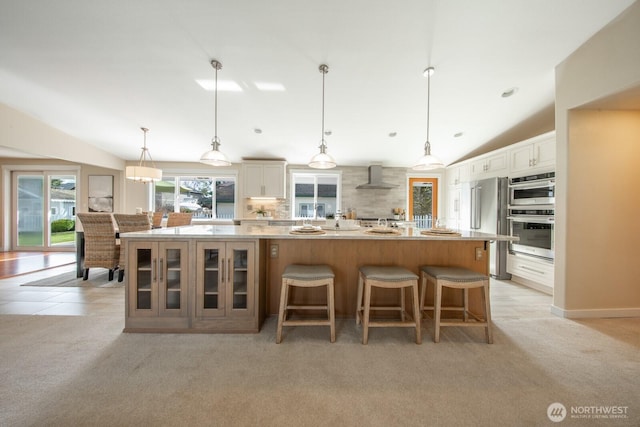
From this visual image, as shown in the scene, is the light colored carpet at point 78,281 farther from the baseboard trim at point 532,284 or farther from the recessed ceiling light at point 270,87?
the baseboard trim at point 532,284

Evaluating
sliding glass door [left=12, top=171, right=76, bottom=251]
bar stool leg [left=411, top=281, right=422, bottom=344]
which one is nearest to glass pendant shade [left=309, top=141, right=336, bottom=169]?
bar stool leg [left=411, top=281, right=422, bottom=344]

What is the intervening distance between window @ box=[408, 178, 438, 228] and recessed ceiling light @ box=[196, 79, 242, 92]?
14.8 feet

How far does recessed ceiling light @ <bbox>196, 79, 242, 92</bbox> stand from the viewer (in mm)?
3182

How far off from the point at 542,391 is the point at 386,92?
3.35 metres

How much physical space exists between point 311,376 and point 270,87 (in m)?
3.32

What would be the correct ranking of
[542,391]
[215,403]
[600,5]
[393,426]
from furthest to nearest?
[600,5] → [542,391] → [215,403] → [393,426]

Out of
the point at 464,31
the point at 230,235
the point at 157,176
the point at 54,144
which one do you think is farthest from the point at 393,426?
the point at 54,144

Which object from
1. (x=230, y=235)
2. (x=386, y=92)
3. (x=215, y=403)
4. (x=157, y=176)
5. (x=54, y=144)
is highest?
(x=386, y=92)

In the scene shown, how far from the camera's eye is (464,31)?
2.33 metres

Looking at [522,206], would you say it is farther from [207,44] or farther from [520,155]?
[207,44]

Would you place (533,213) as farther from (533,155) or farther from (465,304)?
(465,304)

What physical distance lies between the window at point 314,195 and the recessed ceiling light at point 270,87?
2800 mm

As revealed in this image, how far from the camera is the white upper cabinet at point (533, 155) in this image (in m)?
3.11

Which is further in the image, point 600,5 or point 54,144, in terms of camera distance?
point 54,144
